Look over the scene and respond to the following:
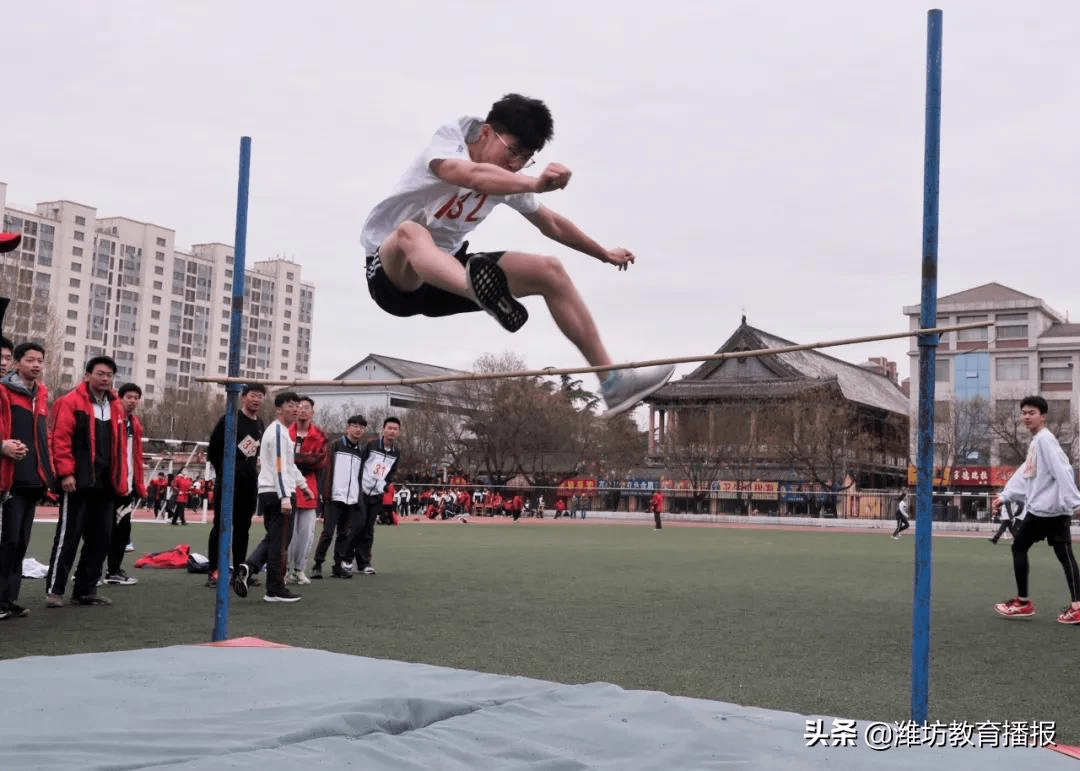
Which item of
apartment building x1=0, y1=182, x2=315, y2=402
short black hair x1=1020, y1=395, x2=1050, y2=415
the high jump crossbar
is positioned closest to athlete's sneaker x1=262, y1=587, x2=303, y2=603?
the high jump crossbar

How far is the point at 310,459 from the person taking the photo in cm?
830

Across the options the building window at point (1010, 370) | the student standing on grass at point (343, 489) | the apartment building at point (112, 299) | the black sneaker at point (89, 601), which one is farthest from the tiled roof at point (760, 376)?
the building window at point (1010, 370)

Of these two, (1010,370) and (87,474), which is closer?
(87,474)

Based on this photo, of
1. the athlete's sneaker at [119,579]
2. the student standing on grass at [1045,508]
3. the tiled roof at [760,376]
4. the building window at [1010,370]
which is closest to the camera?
the tiled roof at [760,376]

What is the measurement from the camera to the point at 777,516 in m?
34.3

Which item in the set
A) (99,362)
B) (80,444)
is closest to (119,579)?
(80,444)

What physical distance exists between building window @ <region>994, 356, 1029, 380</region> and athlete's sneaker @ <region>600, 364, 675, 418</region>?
47.0 m

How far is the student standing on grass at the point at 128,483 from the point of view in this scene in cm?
773

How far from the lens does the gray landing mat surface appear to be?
273 centimetres

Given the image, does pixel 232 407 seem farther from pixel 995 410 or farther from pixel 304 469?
pixel 995 410

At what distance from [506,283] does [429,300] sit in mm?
420

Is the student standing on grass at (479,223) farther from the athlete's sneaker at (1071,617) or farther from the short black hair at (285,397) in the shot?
the athlete's sneaker at (1071,617)

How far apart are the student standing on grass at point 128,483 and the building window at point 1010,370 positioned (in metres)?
45.6

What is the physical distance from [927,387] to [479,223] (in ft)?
6.91
